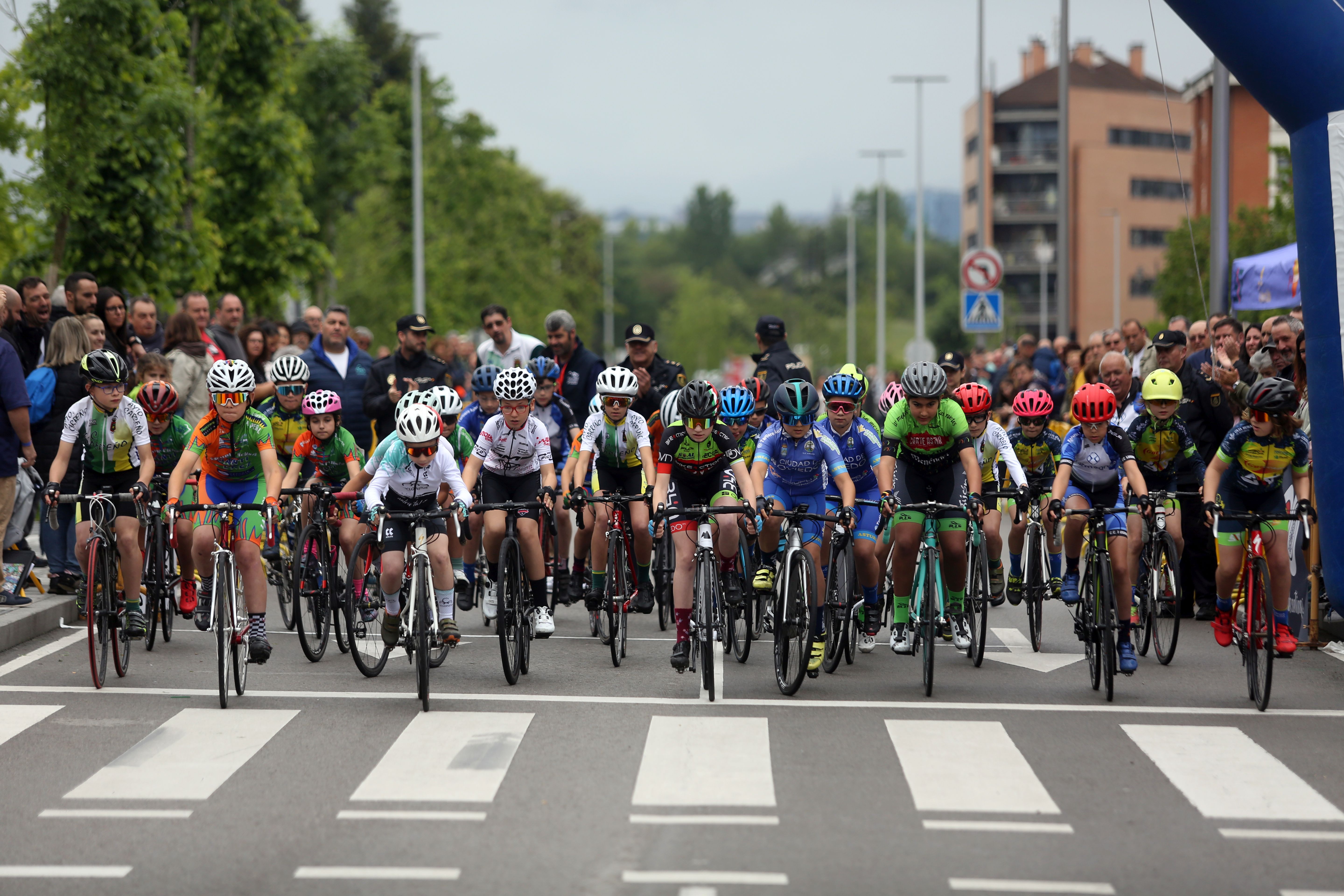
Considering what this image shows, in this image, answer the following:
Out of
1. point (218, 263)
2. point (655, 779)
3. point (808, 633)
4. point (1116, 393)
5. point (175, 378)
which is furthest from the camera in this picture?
point (218, 263)

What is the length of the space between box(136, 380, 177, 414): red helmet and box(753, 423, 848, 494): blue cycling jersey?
4.04 m

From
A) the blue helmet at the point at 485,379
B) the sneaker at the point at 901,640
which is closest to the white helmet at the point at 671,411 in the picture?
the blue helmet at the point at 485,379

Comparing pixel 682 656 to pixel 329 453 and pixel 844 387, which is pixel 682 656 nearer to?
pixel 844 387

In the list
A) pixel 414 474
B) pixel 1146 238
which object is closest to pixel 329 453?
pixel 414 474

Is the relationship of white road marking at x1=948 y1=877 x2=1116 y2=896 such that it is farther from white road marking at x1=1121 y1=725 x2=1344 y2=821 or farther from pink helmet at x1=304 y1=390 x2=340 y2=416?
pink helmet at x1=304 y1=390 x2=340 y2=416

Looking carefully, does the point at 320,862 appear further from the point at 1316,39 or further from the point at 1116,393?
the point at 1116,393

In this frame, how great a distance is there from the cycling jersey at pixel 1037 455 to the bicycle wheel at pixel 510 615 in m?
4.31

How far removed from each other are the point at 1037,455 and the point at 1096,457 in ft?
6.28

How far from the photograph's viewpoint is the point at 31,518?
15.2 m

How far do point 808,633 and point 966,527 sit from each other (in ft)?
5.14

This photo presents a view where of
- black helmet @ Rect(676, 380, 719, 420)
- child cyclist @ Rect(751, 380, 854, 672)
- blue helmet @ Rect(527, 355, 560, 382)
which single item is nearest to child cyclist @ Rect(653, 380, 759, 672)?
black helmet @ Rect(676, 380, 719, 420)

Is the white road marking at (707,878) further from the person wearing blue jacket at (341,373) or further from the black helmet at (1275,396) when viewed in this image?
the person wearing blue jacket at (341,373)

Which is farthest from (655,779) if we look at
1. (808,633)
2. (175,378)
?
(175,378)

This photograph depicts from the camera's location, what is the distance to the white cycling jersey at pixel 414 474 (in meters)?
9.95
